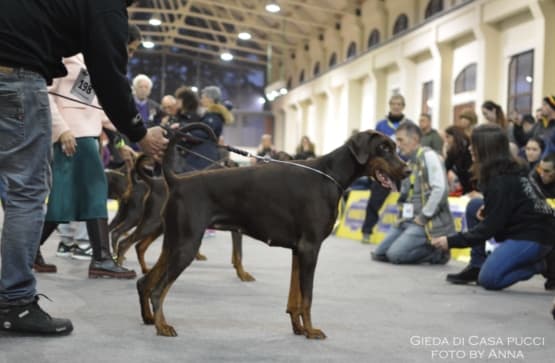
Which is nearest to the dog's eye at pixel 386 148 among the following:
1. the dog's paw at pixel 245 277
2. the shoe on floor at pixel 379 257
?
the dog's paw at pixel 245 277

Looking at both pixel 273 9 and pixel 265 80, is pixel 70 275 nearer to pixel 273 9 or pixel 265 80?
pixel 273 9

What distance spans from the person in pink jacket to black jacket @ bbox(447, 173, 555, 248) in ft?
8.25

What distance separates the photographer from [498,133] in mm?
5477

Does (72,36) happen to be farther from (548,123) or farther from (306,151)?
(306,151)

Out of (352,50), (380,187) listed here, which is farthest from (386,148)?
(352,50)

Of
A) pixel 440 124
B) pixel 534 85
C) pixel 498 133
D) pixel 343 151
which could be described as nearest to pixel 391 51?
pixel 440 124

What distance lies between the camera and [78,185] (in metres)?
5.36

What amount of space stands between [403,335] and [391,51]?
57.7ft

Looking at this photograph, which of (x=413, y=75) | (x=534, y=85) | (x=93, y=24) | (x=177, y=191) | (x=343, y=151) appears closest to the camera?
(x=93, y=24)

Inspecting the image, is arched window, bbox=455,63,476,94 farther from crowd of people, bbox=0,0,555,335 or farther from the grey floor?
the grey floor

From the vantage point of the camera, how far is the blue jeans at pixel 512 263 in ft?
17.9

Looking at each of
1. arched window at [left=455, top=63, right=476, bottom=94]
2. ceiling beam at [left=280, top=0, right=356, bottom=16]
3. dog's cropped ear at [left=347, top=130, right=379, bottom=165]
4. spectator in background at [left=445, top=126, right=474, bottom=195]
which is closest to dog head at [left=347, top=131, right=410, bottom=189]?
dog's cropped ear at [left=347, top=130, right=379, bottom=165]

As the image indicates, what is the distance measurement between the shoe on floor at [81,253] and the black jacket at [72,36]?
144 inches

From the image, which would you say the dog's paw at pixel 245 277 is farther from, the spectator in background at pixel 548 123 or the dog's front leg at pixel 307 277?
the spectator in background at pixel 548 123
